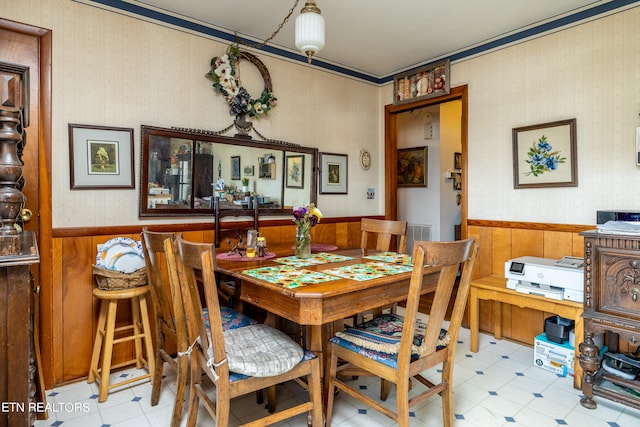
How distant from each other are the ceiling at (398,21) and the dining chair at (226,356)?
1.97 metres

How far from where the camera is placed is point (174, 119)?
9.38 feet

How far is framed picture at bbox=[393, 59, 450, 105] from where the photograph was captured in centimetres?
368

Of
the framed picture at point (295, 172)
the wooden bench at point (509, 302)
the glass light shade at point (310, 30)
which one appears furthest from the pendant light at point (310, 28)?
the wooden bench at point (509, 302)

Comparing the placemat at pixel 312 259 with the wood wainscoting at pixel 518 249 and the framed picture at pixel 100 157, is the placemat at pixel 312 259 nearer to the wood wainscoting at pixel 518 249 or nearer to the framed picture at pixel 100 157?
the framed picture at pixel 100 157

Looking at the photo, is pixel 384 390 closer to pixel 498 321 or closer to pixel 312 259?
pixel 312 259

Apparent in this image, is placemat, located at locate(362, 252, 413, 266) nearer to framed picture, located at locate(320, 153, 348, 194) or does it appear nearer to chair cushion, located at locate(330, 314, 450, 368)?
chair cushion, located at locate(330, 314, 450, 368)

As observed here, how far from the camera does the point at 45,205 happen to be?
2.36m

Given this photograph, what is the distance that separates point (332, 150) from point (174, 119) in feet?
5.33

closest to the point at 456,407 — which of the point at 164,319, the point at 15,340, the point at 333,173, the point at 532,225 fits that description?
the point at 532,225

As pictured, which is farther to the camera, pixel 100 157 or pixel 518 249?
pixel 518 249

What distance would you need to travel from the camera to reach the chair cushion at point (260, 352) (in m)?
1.56

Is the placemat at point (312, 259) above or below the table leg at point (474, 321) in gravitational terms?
above

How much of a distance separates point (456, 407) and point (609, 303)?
1.08m

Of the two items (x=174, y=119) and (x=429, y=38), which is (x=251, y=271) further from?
(x=429, y=38)
